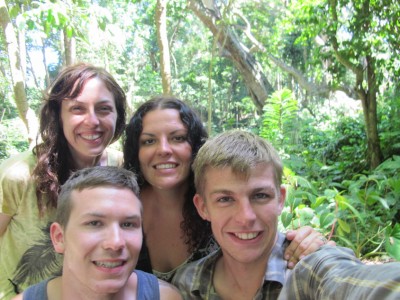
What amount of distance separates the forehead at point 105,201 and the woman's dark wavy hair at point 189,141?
2.10 ft

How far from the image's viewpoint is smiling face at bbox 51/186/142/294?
1.61 m

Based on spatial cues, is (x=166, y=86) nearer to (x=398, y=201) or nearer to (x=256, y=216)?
(x=398, y=201)

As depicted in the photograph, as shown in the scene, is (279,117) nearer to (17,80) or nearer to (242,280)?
(17,80)

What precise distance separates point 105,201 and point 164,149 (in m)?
0.60

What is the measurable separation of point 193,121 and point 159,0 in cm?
427

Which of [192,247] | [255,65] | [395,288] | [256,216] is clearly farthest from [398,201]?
[255,65]

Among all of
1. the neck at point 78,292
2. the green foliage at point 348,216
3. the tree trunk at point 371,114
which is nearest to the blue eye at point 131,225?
the neck at point 78,292

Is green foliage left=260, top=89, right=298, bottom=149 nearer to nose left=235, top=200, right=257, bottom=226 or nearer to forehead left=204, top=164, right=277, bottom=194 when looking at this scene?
forehead left=204, top=164, right=277, bottom=194

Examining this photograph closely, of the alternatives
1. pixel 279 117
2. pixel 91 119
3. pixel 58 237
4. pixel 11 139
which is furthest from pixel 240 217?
pixel 11 139

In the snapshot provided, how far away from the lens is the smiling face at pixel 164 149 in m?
2.27

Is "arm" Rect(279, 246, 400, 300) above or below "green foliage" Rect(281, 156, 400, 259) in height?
above

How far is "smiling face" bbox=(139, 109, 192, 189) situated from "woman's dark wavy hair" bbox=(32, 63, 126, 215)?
0.38 metres

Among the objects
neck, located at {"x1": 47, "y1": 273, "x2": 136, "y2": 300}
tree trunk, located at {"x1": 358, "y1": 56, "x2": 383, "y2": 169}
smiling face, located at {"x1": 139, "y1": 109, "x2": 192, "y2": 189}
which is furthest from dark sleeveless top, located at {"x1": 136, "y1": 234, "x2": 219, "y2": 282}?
tree trunk, located at {"x1": 358, "y1": 56, "x2": 383, "y2": 169}

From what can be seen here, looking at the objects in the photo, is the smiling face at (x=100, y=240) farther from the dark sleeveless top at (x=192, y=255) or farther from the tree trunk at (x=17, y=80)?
the tree trunk at (x=17, y=80)
